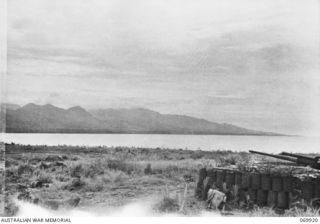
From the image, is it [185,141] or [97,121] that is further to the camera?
[185,141]

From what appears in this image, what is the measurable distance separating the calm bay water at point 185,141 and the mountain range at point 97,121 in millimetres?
74

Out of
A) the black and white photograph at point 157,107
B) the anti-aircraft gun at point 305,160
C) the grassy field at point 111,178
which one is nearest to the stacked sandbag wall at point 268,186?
the black and white photograph at point 157,107

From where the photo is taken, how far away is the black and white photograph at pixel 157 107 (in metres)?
5.32

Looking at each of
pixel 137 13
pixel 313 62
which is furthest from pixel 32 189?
pixel 313 62

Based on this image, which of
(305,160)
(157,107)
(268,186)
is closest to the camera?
(268,186)

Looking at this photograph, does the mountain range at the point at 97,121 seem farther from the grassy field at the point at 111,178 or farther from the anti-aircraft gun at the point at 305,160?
the anti-aircraft gun at the point at 305,160

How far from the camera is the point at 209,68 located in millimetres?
5988

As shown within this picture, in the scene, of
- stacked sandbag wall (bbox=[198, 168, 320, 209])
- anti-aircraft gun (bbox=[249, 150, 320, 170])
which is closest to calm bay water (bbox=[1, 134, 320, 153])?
anti-aircraft gun (bbox=[249, 150, 320, 170])

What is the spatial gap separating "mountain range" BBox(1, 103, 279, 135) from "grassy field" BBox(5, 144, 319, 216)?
0.26 metres

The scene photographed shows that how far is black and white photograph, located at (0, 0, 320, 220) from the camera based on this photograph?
532 cm

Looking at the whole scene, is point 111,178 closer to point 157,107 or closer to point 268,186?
point 157,107

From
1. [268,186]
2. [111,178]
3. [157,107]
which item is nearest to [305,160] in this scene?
[268,186]

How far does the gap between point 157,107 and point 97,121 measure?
0.82 m

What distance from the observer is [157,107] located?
19.1 ft
